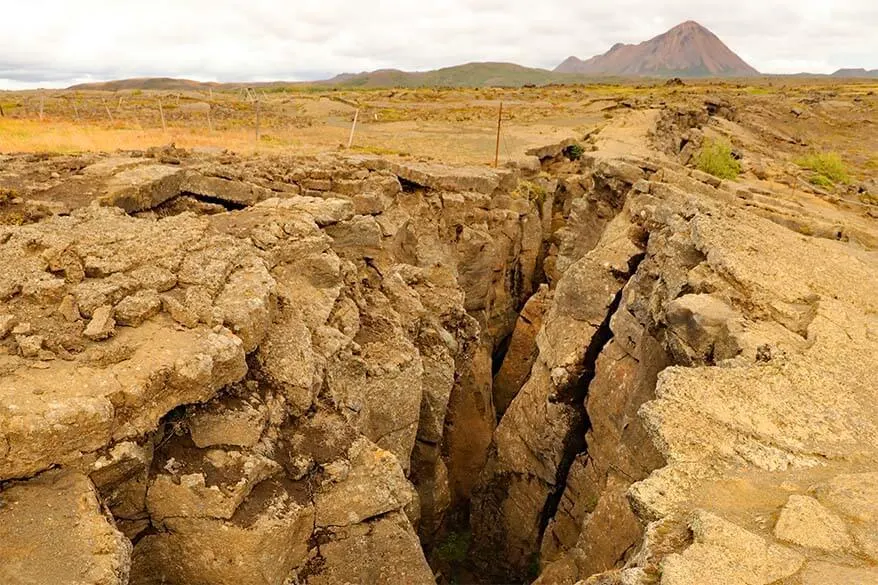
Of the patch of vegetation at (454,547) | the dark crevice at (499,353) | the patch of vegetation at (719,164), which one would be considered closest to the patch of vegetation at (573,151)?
the patch of vegetation at (719,164)

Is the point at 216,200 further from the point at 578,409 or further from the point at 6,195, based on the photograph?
the point at 578,409

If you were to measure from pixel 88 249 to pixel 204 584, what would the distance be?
15.5 feet

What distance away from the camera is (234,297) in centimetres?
862

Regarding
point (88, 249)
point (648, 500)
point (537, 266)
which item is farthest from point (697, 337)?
point (537, 266)

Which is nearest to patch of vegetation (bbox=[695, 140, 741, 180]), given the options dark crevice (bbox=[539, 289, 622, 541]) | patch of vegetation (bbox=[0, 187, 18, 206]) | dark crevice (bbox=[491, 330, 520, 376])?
dark crevice (bbox=[491, 330, 520, 376])

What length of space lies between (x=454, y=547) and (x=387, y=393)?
258 inches

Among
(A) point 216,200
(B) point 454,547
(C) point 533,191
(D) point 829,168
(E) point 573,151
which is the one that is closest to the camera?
(A) point 216,200

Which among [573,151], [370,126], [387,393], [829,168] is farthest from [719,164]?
[370,126]

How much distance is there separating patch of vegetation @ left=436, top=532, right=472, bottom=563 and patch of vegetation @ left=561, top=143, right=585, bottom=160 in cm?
2007

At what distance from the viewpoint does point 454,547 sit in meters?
15.9

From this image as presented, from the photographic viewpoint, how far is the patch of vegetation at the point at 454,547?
50.5 ft

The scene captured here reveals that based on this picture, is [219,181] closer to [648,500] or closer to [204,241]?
[204,241]

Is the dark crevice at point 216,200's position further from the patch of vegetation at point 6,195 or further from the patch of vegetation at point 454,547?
the patch of vegetation at point 454,547

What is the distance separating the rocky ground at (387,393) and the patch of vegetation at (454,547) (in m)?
0.08
